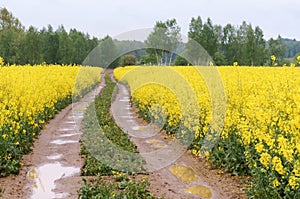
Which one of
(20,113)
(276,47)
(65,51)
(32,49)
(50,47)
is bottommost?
(20,113)

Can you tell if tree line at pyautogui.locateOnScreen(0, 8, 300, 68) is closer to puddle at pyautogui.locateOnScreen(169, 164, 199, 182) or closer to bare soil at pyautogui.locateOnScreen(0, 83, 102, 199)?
bare soil at pyautogui.locateOnScreen(0, 83, 102, 199)

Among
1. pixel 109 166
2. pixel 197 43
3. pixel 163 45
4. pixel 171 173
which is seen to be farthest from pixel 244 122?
pixel 197 43

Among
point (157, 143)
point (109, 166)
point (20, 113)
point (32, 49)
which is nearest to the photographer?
point (109, 166)

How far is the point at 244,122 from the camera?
6.71 m

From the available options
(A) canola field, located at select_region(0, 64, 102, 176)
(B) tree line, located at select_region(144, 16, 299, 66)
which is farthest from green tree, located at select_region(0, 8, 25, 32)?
(A) canola field, located at select_region(0, 64, 102, 176)

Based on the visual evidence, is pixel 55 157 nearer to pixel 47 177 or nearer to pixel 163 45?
pixel 47 177

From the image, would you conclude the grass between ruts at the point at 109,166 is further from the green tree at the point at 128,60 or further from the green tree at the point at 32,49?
the green tree at the point at 128,60

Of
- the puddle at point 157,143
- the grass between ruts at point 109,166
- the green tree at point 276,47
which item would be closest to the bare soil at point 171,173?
the puddle at point 157,143

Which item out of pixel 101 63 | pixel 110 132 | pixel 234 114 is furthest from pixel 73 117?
pixel 101 63

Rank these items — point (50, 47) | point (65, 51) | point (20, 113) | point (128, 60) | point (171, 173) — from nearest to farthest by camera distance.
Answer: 1. point (171, 173)
2. point (20, 113)
3. point (128, 60)
4. point (65, 51)
5. point (50, 47)

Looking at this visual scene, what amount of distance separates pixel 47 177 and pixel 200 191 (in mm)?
2991

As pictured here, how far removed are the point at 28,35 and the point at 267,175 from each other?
4649 centimetres

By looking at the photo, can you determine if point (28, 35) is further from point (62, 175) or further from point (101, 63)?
point (62, 175)

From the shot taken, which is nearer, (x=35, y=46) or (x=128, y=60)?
(x=35, y=46)
